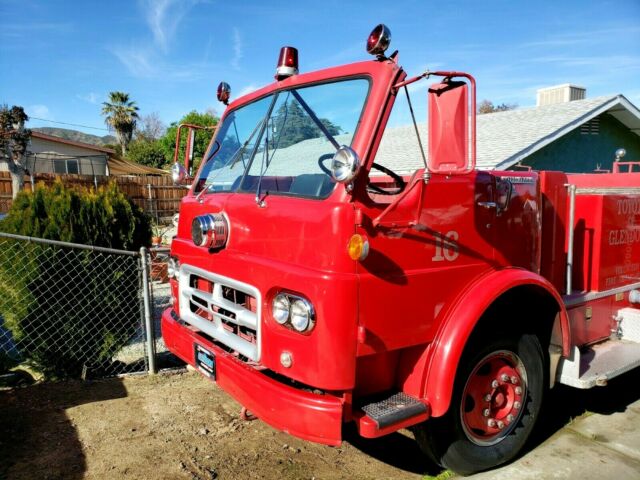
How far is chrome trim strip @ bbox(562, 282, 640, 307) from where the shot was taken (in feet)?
12.3

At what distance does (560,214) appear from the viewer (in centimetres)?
383

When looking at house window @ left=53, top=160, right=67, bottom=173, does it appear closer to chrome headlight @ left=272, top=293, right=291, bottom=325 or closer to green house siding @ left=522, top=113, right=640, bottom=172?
green house siding @ left=522, top=113, right=640, bottom=172

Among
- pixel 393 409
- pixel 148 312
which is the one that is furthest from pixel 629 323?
pixel 148 312

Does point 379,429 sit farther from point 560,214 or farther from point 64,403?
point 64,403

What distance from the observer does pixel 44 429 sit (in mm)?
3652

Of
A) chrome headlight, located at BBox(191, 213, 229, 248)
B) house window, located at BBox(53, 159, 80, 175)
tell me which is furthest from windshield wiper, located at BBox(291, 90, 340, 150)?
house window, located at BBox(53, 159, 80, 175)

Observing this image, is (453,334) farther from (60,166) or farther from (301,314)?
(60,166)

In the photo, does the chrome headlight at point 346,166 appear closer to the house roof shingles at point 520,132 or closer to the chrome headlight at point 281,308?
the chrome headlight at point 281,308

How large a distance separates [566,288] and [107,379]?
4.05 m

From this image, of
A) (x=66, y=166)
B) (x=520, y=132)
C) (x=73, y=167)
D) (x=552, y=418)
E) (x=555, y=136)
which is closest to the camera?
(x=552, y=418)

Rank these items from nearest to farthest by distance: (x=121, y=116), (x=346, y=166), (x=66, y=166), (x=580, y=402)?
1. (x=346, y=166)
2. (x=580, y=402)
3. (x=66, y=166)
4. (x=121, y=116)

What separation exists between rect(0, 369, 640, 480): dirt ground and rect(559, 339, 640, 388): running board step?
573 mm

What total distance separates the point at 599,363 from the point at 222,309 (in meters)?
2.79

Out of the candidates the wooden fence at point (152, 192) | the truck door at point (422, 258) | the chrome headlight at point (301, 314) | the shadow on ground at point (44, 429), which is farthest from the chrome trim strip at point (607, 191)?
the wooden fence at point (152, 192)
